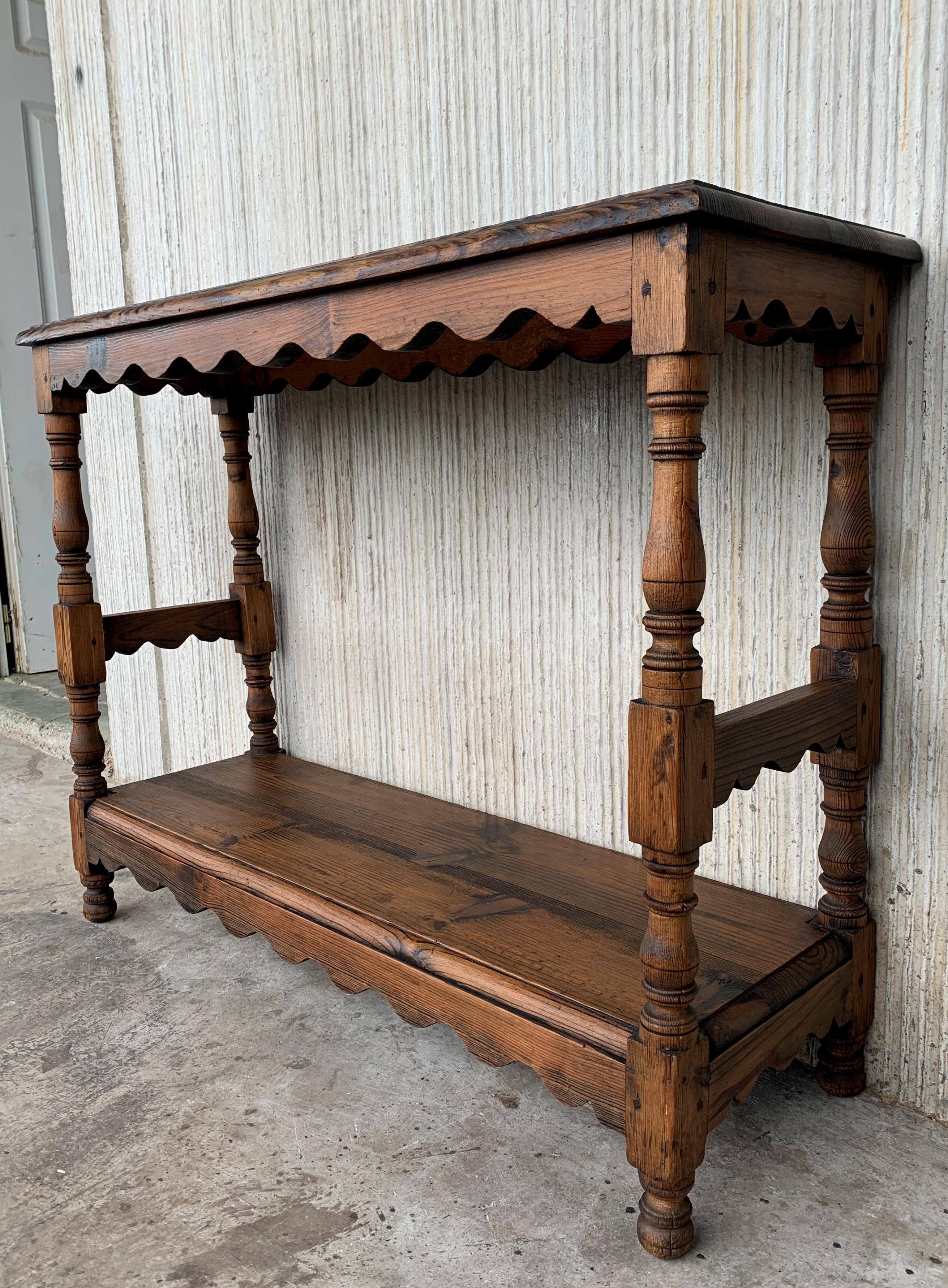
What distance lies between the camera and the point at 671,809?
1337mm

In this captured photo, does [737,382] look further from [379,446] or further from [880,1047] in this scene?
[880,1047]

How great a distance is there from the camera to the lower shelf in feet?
5.11

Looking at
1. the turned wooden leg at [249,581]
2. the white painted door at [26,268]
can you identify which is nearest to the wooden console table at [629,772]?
the turned wooden leg at [249,581]

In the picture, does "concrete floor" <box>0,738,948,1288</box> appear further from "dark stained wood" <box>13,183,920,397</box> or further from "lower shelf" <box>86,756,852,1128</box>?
"dark stained wood" <box>13,183,920,397</box>

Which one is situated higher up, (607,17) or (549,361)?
(607,17)

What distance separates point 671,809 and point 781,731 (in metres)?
0.26

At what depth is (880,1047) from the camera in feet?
5.91

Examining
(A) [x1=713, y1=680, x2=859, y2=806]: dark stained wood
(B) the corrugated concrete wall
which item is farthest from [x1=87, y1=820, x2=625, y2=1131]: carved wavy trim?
(B) the corrugated concrete wall

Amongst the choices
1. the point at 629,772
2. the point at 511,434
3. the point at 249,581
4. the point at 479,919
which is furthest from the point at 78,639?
the point at 629,772

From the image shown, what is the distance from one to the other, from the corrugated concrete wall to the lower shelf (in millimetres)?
152

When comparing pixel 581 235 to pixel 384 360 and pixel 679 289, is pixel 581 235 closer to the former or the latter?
pixel 679 289

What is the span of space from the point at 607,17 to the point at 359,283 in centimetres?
77

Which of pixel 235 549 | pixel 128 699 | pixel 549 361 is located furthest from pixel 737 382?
pixel 128 699

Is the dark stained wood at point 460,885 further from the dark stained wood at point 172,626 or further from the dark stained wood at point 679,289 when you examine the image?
the dark stained wood at point 679,289
